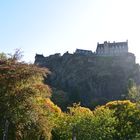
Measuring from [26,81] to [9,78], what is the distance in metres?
1.52

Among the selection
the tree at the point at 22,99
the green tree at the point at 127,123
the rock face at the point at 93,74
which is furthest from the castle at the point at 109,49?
the tree at the point at 22,99

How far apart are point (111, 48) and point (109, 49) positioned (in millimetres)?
968

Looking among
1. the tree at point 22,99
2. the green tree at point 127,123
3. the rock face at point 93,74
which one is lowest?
the tree at point 22,99

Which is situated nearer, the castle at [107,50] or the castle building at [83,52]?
the castle at [107,50]

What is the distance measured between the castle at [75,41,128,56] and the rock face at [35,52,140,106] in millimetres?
4035

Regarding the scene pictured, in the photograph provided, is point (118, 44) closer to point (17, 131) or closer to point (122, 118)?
point (122, 118)

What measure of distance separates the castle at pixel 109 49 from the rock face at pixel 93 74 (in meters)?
4.04

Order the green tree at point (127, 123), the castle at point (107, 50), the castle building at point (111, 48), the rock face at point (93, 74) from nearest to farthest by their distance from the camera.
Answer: the green tree at point (127, 123)
the rock face at point (93, 74)
the castle building at point (111, 48)
the castle at point (107, 50)

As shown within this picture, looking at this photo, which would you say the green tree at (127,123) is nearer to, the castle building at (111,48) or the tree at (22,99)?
the tree at (22,99)

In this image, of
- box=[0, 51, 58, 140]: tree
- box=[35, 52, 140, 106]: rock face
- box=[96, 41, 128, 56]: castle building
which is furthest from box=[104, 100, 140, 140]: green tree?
box=[96, 41, 128, 56]: castle building

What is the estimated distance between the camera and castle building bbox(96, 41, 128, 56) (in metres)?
178

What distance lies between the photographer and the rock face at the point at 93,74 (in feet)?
515

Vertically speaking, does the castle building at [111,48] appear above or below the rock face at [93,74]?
above

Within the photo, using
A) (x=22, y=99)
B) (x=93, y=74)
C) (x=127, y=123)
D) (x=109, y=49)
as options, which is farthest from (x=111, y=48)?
(x=22, y=99)
